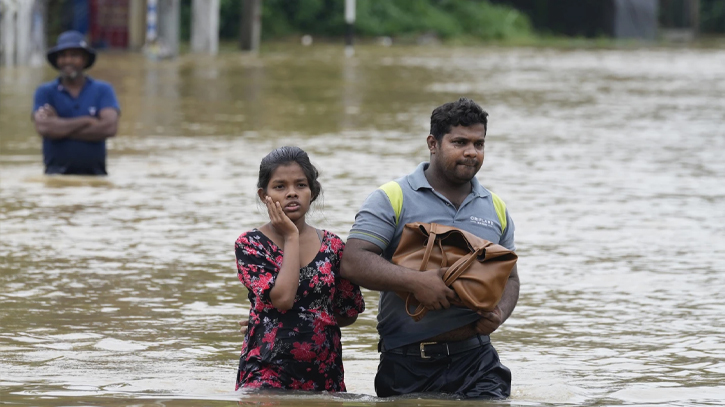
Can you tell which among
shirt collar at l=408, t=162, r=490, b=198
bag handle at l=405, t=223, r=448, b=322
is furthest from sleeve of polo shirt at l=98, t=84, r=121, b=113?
bag handle at l=405, t=223, r=448, b=322

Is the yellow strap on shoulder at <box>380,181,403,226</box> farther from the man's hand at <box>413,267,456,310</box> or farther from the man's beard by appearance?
the man's beard

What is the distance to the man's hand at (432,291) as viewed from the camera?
506cm

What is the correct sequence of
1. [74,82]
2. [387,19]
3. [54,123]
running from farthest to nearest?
[387,19], [74,82], [54,123]

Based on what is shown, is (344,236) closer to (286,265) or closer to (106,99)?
(106,99)

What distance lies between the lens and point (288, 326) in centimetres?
525

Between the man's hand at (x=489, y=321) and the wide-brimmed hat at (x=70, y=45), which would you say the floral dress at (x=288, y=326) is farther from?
the wide-brimmed hat at (x=70, y=45)

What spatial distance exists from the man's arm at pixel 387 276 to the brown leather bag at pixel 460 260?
0.04 m

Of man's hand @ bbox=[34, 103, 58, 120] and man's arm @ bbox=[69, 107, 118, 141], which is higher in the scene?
man's hand @ bbox=[34, 103, 58, 120]

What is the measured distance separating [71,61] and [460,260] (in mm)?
6722

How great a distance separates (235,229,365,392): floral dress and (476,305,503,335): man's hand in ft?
1.82

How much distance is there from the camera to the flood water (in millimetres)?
6344

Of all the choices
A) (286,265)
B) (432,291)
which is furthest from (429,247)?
(286,265)

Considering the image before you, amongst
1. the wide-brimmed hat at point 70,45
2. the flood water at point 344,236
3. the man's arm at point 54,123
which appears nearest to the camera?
the flood water at point 344,236

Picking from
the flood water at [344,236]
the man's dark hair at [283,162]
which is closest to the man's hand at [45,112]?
the flood water at [344,236]
